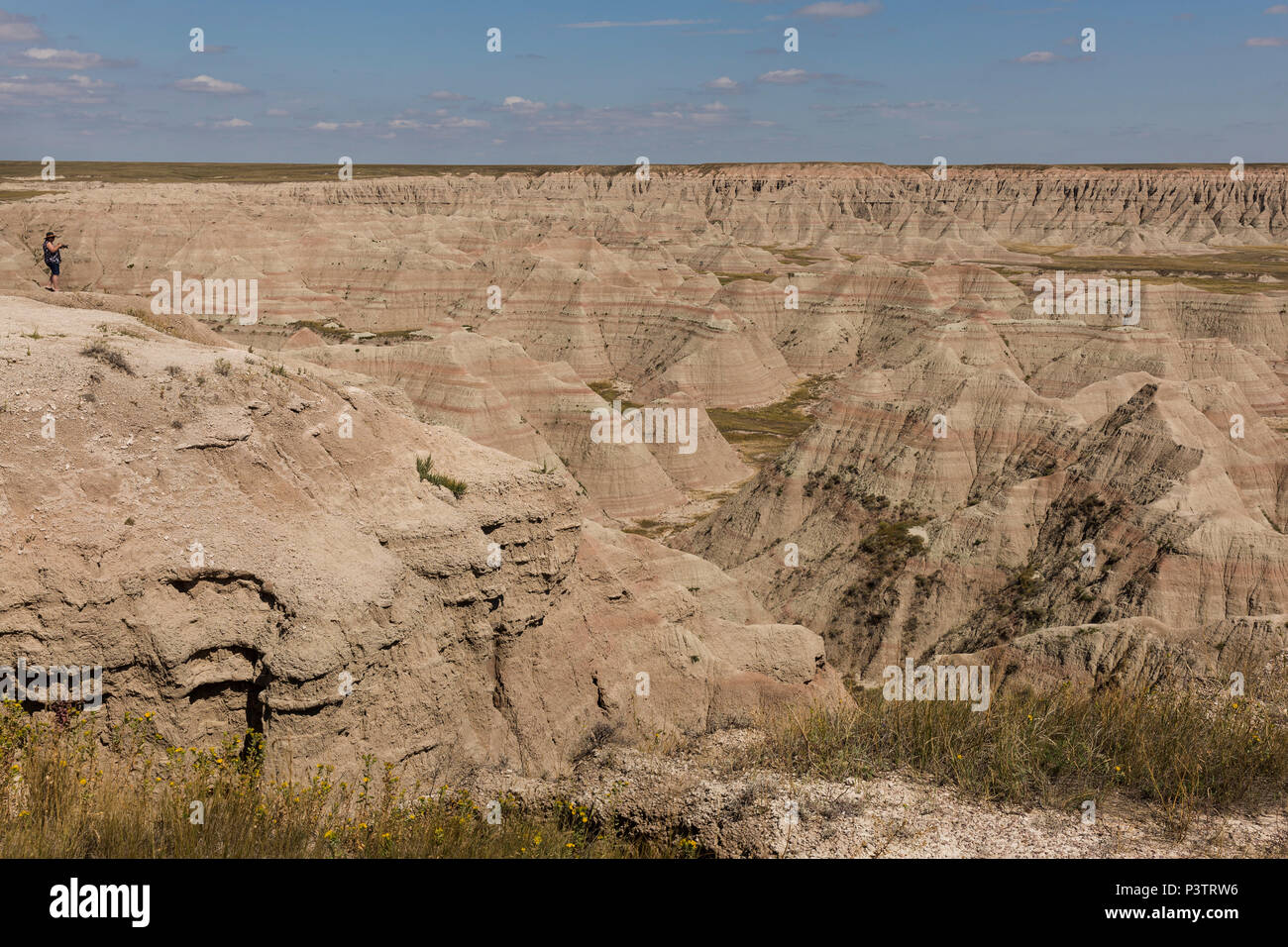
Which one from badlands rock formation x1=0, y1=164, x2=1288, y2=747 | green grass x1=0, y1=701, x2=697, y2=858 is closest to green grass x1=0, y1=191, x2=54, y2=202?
badlands rock formation x1=0, y1=164, x2=1288, y2=747

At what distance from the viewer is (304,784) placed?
905cm

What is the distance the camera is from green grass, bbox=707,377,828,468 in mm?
62250

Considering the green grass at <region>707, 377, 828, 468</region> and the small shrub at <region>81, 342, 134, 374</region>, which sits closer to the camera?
the small shrub at <region>81, 342, 134, 374</region>

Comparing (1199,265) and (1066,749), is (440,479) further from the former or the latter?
(1199,265)

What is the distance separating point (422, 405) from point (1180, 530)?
35.4 meters

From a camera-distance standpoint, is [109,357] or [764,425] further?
[764,425]

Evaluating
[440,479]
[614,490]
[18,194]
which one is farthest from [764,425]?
[18,194]

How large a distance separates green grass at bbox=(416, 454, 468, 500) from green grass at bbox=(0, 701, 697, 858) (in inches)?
179

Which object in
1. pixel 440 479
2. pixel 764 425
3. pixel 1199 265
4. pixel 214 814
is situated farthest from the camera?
pixel 1199 265

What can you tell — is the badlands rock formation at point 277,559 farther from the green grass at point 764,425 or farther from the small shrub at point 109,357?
the green grass at point 764,425

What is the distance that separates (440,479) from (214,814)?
21.5 feet

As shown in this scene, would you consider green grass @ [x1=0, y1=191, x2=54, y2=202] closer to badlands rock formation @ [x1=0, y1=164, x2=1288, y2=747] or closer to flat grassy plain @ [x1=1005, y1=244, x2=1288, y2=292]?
badlands rock formation @ [x1=0, y1=164, x2=1288, y2=747]

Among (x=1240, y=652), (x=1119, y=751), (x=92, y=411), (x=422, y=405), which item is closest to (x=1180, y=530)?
(x=1240, y=652)

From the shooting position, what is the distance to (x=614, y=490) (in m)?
49.1
